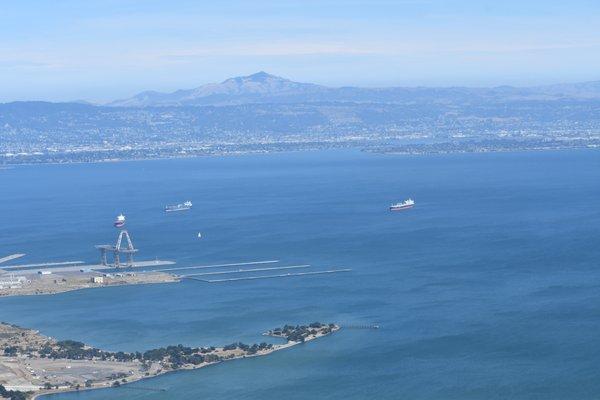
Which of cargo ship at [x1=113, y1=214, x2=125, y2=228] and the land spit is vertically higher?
cargo ship at [x1=113, y1=214, x2=125, y2=228]

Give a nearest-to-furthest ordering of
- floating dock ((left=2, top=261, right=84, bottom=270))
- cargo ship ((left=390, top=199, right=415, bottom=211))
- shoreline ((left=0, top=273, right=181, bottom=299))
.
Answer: shoreline ((left=0, top=273, right=181, bottom=299)) → floating dock ((left=2, top=261, right=84, bottom=270)) → cargo ship ((left=390, top=199, right=415, bottom=211))

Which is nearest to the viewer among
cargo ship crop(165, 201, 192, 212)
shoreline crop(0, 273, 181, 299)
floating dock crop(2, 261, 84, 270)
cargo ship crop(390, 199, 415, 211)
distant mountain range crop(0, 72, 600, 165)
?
shoreline crop(0, 273, 181, 299)

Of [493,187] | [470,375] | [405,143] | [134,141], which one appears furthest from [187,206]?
[134,141]

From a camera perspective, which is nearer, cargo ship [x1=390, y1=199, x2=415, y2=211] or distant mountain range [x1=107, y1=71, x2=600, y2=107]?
cargo ship [x1=390, y1=199, x2=415, y2=211]

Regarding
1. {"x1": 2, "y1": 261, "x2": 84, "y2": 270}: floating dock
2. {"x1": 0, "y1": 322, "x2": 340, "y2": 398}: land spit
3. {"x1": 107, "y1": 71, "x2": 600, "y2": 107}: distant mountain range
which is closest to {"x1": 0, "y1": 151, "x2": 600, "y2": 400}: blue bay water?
{"x1": 0, "y1": 322, "x2": 340, "y2": 398}: land spit

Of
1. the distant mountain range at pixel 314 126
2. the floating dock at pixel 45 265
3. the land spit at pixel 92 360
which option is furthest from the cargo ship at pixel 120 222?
the distant mountain range at pixel 314 126

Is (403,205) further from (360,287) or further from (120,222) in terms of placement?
(360,287)

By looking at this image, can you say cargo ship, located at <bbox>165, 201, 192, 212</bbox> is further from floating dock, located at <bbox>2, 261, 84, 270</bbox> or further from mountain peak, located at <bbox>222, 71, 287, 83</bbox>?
mountain peak, located at <bbox>222, 71, 287, 83</bbox>

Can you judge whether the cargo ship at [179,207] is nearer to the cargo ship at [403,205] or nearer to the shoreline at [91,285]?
the cargo ship at [403,205]
